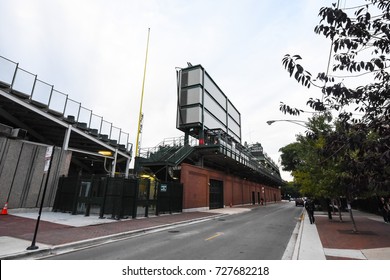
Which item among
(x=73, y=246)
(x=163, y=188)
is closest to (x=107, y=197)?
(x=163, y=188)

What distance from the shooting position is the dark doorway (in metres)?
30.6

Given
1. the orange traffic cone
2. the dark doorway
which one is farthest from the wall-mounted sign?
the dark doorway

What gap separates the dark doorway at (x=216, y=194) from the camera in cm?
3060

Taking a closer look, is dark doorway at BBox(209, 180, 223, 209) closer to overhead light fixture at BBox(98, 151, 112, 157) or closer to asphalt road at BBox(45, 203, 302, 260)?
overhead light fixture at BBox(98, 151, 112, 157)

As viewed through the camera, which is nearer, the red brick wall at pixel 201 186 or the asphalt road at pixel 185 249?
the asphalt road at pixel 185 249

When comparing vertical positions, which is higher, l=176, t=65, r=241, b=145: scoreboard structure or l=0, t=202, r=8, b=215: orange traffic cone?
l=176, t=65, r=241, b=145: scoreboard structure

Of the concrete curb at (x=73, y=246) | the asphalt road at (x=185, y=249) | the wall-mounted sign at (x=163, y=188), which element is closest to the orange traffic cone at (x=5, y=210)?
the concrete curb at (x=73, y=246)

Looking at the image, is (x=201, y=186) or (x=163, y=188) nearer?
(x=163, y=188)

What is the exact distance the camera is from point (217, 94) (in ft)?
116

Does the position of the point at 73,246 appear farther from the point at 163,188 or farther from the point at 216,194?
the point at 216,194

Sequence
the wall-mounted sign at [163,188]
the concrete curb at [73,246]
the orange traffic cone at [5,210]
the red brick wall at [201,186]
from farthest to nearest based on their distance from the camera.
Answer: the red brick wall at [201,186] → the wall-mounted sign at [163,188] → the orange traffic cone at [5,210] → the concrete curb at [73,246]

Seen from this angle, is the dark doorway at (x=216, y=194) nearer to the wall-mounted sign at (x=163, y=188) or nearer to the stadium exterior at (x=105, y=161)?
the stadium exterior at (x=105, y=161)

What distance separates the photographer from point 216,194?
105 ft

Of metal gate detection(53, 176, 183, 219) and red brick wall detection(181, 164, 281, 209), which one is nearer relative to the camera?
metal gate detection(53, 176, 183, 219)
